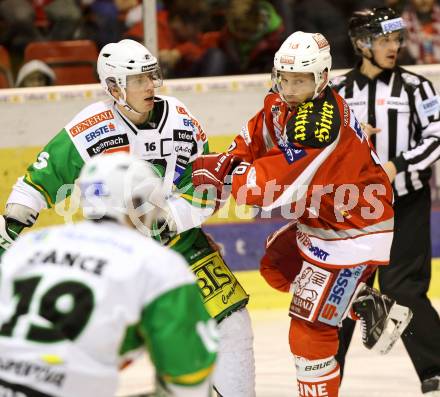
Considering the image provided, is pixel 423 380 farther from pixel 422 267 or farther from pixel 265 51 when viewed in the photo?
pixel 265 51

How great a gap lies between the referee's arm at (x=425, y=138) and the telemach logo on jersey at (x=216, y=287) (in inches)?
47.3

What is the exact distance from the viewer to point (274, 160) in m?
4.35

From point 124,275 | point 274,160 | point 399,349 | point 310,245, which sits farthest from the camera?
point 399,349

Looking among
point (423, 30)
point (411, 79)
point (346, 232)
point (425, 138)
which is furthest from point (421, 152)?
point (423, 30)

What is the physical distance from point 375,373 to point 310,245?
132 cm

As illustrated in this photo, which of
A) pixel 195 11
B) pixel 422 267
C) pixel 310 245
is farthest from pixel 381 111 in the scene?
pixel 195 11

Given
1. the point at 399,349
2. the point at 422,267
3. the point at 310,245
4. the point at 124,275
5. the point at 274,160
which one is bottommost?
the point at 399,349

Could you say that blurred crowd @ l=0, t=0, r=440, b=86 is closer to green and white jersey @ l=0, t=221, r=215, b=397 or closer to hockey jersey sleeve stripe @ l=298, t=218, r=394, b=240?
hockey jersey sleeve stripe @ l=298, t=218, r=394, b=240

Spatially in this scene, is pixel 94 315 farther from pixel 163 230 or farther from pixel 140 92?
pixel 140 92

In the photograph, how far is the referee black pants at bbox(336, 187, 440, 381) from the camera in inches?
213

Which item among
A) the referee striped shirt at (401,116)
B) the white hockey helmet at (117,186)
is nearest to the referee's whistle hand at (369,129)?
the referee striped shirt at (401,116)

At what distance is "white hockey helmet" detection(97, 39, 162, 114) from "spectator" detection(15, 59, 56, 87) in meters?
2.31

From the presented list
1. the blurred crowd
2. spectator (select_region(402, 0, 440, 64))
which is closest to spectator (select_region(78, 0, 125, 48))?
the blurred crowd

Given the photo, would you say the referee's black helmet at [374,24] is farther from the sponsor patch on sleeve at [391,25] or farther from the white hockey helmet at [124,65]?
the white hockey helmet at [124,65]
